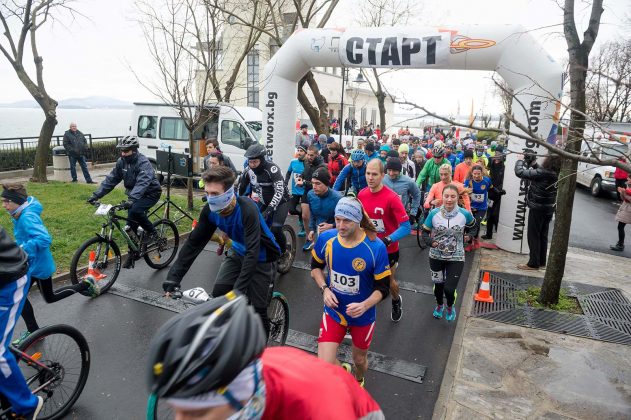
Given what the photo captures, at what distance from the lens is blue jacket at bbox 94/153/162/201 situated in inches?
266

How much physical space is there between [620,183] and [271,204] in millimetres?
12725

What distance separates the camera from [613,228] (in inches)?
509

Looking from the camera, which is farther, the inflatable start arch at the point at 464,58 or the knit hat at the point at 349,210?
the inflatable start arch at the point at 464,58

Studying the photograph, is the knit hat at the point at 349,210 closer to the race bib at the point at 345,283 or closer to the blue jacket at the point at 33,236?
the race bib at the point at 345,283

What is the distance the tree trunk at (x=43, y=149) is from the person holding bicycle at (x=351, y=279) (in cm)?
1423

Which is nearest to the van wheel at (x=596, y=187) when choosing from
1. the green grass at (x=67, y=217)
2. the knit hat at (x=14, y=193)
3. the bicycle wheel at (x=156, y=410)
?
the green grass at (x=67, y=217)

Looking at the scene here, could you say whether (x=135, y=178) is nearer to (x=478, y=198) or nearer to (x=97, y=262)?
(x=97, y=262)

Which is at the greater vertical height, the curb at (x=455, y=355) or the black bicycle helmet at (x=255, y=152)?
the black bicycle helmet at (x=255, y=152)

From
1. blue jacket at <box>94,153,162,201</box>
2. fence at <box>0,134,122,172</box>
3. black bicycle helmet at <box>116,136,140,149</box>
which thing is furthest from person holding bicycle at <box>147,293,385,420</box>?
fence at <box>0,134,122,172</box>

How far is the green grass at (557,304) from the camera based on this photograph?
662cm

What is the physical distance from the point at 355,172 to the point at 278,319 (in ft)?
14.9

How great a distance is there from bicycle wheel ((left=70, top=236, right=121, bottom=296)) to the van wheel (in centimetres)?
1907

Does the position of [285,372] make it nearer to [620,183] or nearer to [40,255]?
[40,255]

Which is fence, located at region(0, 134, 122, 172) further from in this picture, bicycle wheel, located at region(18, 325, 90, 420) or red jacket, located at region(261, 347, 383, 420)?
red jacket, located at region(261, 347, 383, 420)
